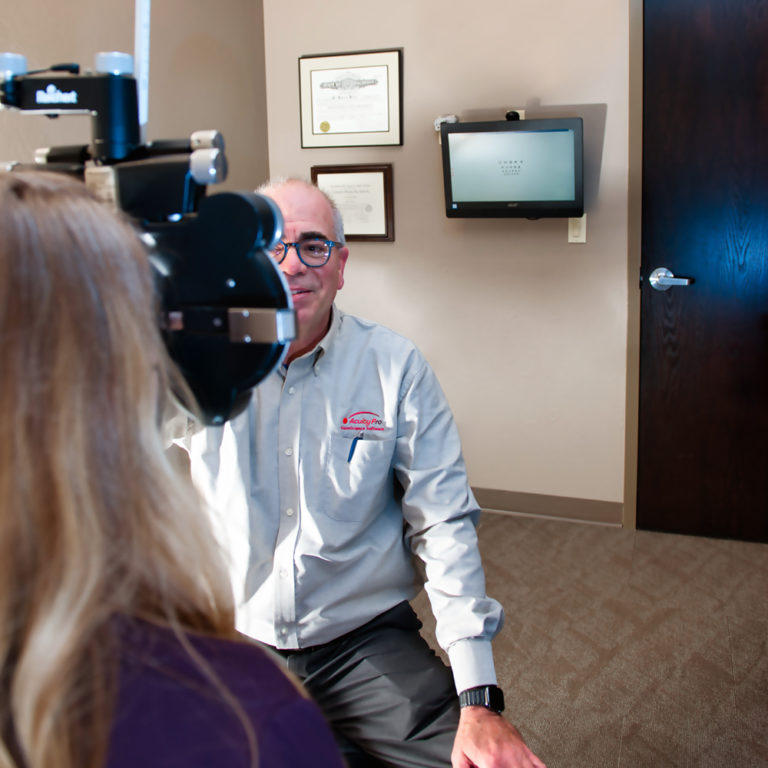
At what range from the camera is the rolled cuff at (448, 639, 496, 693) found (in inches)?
46.6

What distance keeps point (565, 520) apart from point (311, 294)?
2182 millimetres

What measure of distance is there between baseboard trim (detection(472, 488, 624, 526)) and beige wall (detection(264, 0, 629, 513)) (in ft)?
0.09

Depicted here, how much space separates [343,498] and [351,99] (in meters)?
2.37

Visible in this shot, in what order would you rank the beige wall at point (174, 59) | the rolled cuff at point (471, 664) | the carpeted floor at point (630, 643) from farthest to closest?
1. the beige wall at point (174, 59)
2. the carpeted floor at point (630, 643)
3. the rolled cuff at point (471, 664)

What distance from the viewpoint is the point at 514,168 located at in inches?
116

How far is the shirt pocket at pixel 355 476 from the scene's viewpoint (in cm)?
134

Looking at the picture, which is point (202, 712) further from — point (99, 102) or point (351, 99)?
point (351, 99)

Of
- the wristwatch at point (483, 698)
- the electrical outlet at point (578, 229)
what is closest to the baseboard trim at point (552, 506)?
the electrical outlet at point (578, 229)

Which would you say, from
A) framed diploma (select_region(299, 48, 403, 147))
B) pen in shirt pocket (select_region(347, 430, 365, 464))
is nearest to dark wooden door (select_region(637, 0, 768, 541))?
framed diploma (select_region(299, 48, 403, 147))

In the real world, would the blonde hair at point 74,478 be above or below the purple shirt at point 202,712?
above

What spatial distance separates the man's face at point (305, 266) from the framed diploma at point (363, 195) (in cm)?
179

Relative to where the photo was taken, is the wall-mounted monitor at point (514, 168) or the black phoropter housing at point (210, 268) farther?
the wall-mounted monitor at point (514, 168)

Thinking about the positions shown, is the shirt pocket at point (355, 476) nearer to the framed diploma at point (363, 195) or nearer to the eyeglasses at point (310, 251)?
the eyeglasses at point (310, 251)

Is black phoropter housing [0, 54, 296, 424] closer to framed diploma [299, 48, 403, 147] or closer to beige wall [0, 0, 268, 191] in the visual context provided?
beige wall [0, 0, 268, 191]
